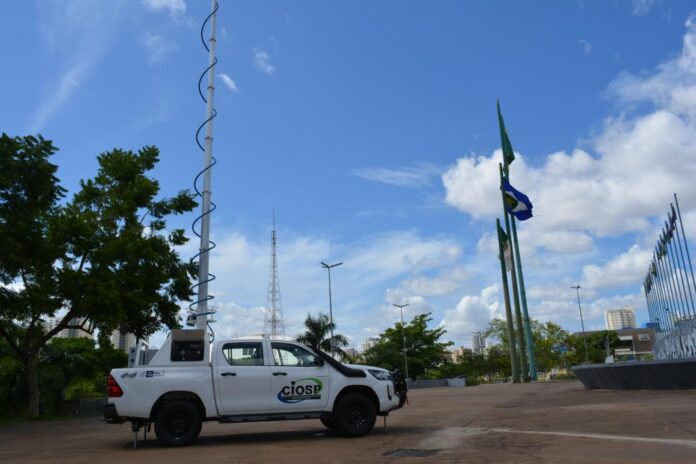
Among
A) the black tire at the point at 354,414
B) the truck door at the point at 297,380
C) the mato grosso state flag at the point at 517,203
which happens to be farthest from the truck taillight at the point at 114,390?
the mato grosso state flag at the point at 517,203

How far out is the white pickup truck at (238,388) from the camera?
985 centimetres

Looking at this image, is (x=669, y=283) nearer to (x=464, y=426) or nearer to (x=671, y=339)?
(x=671, y=339)

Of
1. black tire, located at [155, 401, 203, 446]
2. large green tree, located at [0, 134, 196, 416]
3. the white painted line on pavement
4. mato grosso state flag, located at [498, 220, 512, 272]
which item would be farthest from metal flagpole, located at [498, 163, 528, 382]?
black tire, located at [155, 401, 203, 446]

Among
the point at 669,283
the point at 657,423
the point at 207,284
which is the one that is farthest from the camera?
the point at 669,283

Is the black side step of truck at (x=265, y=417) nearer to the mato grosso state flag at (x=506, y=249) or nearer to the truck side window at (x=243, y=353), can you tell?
the truck side window at (x=243, y=353)

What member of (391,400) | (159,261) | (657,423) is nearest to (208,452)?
(391,400)

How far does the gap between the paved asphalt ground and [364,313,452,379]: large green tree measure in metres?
56.9

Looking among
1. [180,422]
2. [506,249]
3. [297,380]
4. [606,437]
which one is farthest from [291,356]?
[506,249]

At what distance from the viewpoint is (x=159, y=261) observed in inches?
916

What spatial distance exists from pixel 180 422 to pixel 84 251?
45.2ft

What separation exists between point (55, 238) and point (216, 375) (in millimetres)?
13042

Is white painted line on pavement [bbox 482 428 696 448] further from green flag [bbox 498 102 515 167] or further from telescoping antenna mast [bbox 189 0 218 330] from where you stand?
green flag [bbox 498 102 515 167]

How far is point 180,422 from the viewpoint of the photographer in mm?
9953

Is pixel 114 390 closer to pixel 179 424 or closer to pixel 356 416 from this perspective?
pixel 179 424
